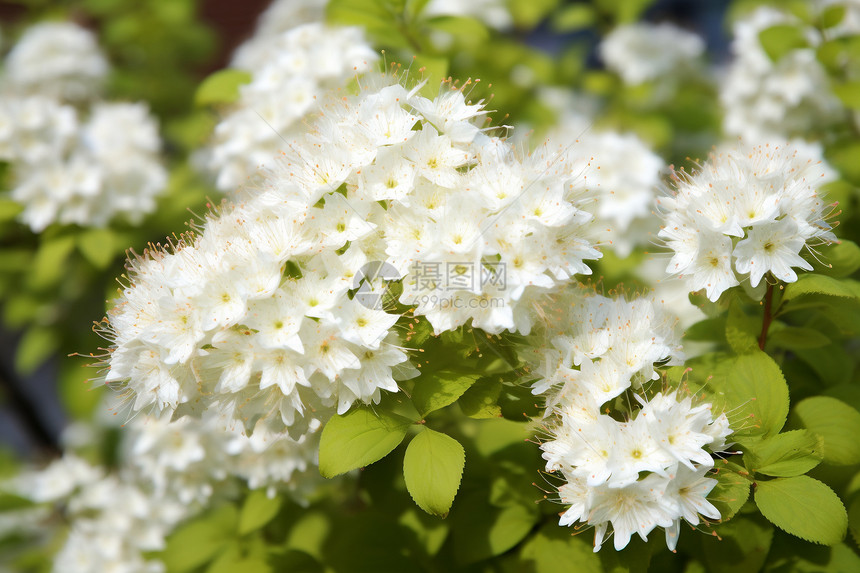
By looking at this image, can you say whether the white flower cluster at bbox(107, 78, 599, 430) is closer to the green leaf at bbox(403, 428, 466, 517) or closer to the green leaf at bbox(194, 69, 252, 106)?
the green leaf at bbox(403, 428, 466, 517)

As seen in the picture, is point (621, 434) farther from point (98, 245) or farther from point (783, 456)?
point (98, 245)

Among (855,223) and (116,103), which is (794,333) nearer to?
(855,223)

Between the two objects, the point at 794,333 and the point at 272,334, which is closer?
the point at 272,334

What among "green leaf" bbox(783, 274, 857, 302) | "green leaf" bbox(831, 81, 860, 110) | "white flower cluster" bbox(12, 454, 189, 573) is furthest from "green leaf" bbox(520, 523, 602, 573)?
"green leaf" bbox(831, 81, 860, 110)

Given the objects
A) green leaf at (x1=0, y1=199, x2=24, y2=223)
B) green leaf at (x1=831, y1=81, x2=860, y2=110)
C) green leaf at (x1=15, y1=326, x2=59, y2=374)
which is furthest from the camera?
green leaf at (x1=15, y1=326, x2=59, y2=374)

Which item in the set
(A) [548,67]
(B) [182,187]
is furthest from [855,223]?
(B) [182,187]

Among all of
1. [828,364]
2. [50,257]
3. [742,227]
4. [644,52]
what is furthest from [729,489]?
[644,52]
